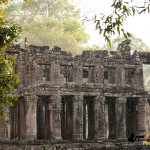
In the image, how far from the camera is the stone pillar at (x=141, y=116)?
30766 millimetres

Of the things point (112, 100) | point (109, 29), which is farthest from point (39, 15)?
point (109, 29)

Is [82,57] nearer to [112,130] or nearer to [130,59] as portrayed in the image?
[130,59]

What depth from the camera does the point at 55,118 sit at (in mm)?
27812

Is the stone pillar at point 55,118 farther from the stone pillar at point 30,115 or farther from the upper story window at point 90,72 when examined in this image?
the upper story window at point 90,72

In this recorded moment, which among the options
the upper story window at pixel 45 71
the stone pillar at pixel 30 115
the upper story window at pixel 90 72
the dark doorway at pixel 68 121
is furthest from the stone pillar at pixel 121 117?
the stone pillar at pixel 30 115

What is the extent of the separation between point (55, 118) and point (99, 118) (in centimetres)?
355

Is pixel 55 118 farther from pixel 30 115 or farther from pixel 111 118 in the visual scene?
pixel 111 118

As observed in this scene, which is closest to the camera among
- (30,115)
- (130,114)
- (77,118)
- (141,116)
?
(30,115)

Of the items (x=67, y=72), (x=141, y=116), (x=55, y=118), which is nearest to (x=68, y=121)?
(x=55, y=118)

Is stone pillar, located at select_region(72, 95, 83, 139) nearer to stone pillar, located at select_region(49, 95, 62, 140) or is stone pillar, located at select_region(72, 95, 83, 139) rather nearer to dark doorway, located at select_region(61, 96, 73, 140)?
dark doorway, located at select_region(61, 96, 73, 140)

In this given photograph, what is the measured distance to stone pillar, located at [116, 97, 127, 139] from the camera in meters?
29.8

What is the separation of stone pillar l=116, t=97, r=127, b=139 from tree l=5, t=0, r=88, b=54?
15.8m

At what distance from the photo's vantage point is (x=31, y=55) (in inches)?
1099

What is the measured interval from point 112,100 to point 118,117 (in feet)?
8.06
